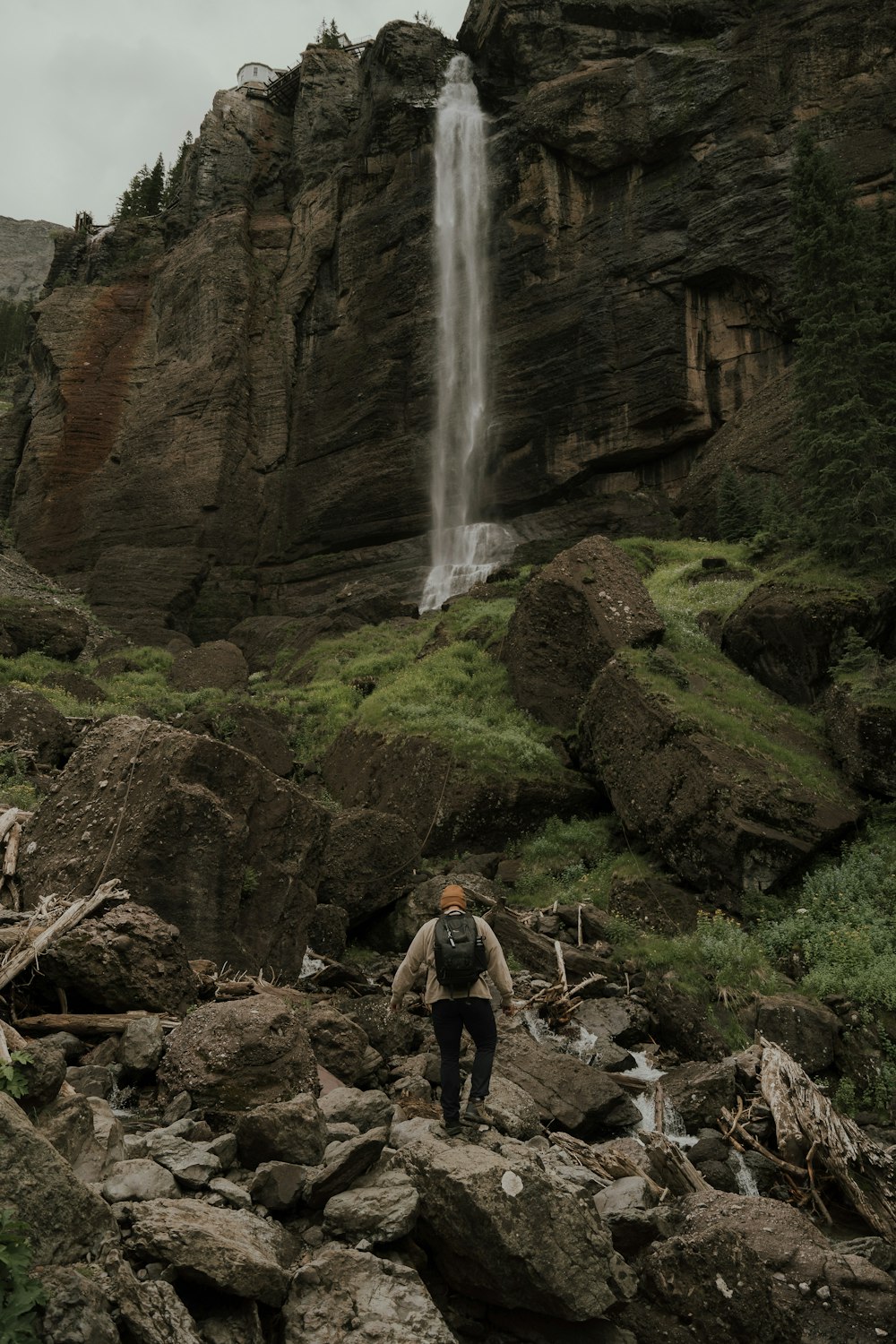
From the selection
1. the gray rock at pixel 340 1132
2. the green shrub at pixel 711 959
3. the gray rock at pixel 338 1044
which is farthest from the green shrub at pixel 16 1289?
the green shrub at pixel 711 959

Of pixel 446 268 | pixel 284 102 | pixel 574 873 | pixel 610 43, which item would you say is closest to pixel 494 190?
pixel 446 268

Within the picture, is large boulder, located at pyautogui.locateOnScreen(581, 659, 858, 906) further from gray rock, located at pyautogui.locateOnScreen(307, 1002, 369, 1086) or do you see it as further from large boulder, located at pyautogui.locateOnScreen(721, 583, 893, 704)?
gray rock, located at pyautogui.locateOnScreen(307, 1002, 369, 1086)

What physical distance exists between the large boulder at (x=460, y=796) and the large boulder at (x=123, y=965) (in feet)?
30.8

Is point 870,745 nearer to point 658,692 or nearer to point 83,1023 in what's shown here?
point 658,692

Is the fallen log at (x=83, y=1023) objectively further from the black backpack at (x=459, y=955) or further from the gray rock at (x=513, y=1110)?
the gray rock at (x=513, y=1110)

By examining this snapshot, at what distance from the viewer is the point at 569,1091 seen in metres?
9.44

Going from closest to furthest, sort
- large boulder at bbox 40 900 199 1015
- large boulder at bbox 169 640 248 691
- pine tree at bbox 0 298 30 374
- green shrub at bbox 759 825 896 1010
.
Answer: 1. large boulder at bbox 40 900 199 1015
2. green shrub at bbox 759 825 896 1010
3. large boulder at bbox 169 640 248 691
4. pine tree at bbox 0 298 30 374

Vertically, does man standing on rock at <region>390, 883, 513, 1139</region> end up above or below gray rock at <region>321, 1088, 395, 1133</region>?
above

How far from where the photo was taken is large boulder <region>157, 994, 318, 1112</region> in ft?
24.2

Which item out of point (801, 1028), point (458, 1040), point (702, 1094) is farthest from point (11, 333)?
point (458, 1040)

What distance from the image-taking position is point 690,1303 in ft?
20.1

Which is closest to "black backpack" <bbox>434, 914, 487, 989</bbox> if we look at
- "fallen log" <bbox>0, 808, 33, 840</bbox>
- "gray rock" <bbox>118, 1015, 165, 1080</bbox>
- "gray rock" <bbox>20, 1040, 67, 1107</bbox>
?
"gray rock" <bbox>118, 1015, 165, 1080</bbox>

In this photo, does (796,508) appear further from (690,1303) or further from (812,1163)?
(690,1303)

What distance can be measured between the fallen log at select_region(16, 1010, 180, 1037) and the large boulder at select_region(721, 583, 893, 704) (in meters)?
14.8
